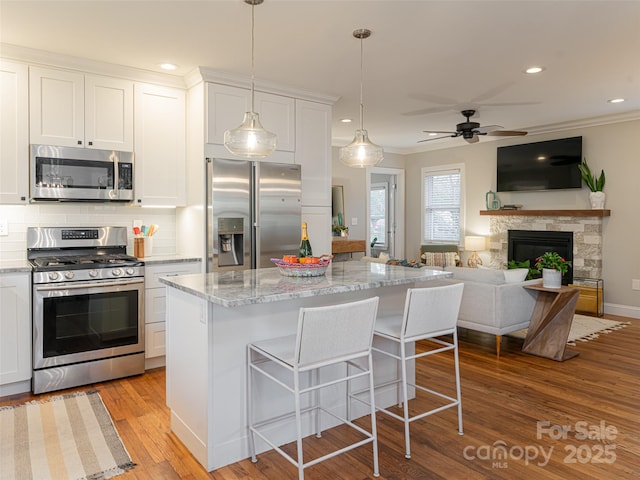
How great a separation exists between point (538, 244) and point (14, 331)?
6326 millimetres

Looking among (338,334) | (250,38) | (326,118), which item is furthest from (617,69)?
(338,334)

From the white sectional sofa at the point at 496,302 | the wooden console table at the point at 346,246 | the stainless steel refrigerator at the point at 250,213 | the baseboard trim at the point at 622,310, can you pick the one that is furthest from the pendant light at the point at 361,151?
the baseboard trim at the point at 622,310

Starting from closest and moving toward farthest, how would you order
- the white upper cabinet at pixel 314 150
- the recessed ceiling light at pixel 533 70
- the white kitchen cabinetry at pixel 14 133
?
the white kitchen cabinetry at pixel 14 133
the recessed ceiling light at pixel 533 70
the white upper cabinet at pixel 314 150

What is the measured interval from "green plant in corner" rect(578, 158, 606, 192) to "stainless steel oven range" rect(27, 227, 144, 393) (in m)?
5.60

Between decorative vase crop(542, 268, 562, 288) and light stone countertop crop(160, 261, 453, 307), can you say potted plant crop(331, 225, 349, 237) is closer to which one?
decorative vase crop(542, 268, 562, 288)

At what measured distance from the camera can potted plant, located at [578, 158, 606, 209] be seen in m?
5.86

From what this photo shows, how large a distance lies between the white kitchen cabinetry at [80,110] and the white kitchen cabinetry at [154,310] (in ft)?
3.54

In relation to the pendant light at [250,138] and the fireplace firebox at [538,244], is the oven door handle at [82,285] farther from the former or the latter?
the fireplace firebox at [538,244]

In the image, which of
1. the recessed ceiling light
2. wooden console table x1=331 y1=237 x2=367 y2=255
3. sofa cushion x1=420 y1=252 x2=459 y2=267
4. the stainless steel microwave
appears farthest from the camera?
sofa cushion x1=420 y1=252 x2=459 y2=267

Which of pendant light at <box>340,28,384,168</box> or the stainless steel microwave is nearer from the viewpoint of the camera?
pendant light at <box>340,28,384,168</box>

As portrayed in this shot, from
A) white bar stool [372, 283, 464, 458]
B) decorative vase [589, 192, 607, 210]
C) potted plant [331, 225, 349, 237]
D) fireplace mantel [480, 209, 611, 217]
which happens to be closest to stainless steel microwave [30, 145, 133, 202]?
white bar stool [372, 283, 464, 458]

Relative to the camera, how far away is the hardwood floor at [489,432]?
2.25 m

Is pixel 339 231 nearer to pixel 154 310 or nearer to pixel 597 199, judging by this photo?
pixel 597 199

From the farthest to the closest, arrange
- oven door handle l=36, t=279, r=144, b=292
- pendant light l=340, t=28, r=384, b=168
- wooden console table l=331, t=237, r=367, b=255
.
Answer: wooden console table l=331, t=237, r=367, b=255 < oven door handle l=36, t=279, r=144, b=292 < pendant light l=340, t=28, r=384, b=168
